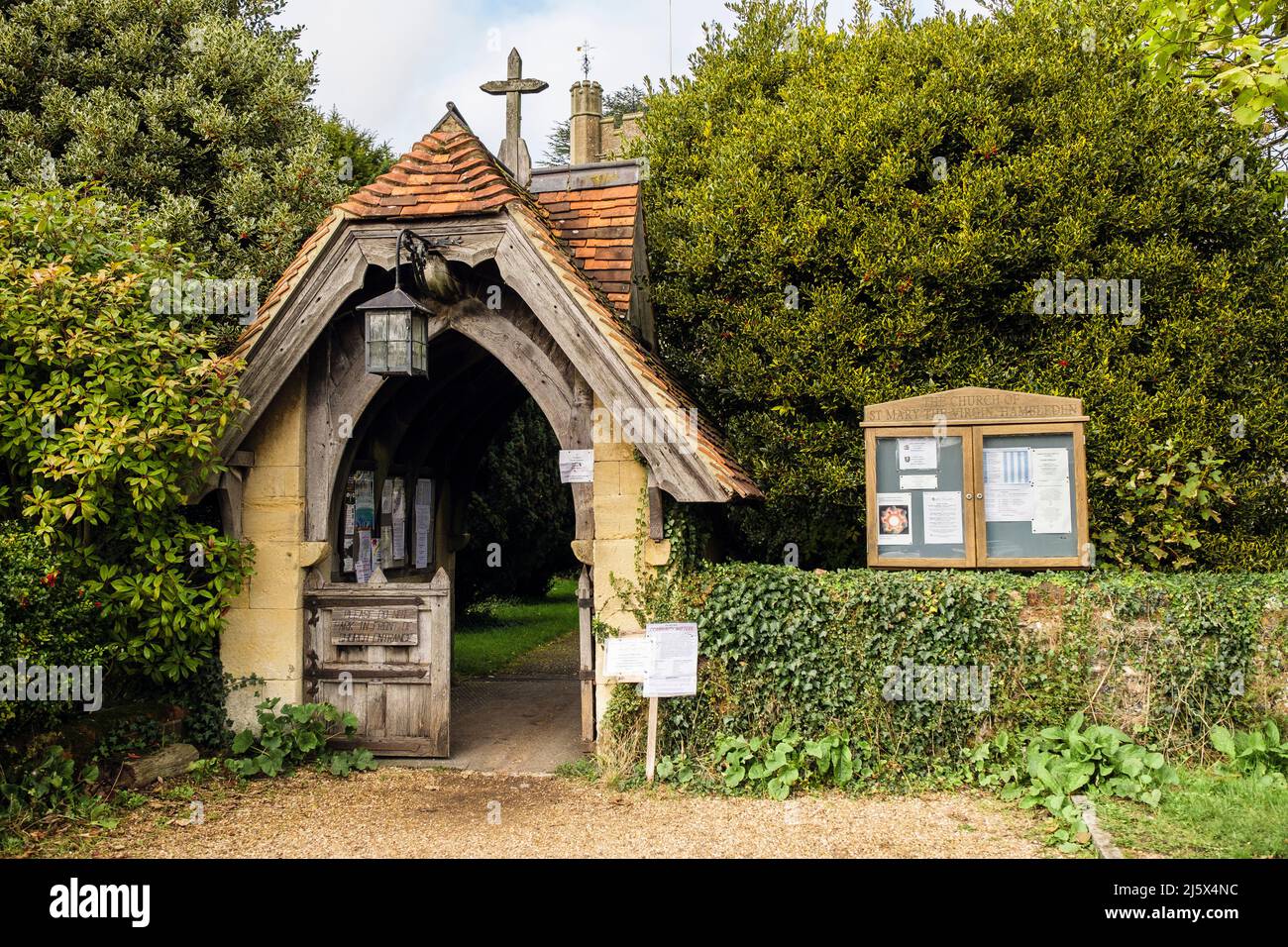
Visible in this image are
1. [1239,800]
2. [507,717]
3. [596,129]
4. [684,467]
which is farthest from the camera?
[596,129]

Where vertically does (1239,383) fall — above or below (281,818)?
above

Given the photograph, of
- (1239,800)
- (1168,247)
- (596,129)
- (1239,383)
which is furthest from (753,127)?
(596,129)

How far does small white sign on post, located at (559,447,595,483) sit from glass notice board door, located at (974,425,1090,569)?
2.87 metres

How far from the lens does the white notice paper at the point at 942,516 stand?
7.30 meters

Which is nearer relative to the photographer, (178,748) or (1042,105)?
(178,748)

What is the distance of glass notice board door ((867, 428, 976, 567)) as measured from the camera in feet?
23.9

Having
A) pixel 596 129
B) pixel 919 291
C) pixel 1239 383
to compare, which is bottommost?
pixel 1239 383

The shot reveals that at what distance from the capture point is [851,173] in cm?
881

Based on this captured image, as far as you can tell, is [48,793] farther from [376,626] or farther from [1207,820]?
[1207,820]

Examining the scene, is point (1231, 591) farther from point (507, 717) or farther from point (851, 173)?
point (507, 717)

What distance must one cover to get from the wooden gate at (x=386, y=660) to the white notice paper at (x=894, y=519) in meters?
3.37

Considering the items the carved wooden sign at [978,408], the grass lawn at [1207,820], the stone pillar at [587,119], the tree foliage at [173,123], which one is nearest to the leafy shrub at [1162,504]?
the carved wooden sign at [978,408]

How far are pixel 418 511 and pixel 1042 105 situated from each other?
6.87 m

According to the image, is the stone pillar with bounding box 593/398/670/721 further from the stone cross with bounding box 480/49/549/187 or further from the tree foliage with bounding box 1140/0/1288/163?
the tree foliage with bounding box 1140/0/1288/163
